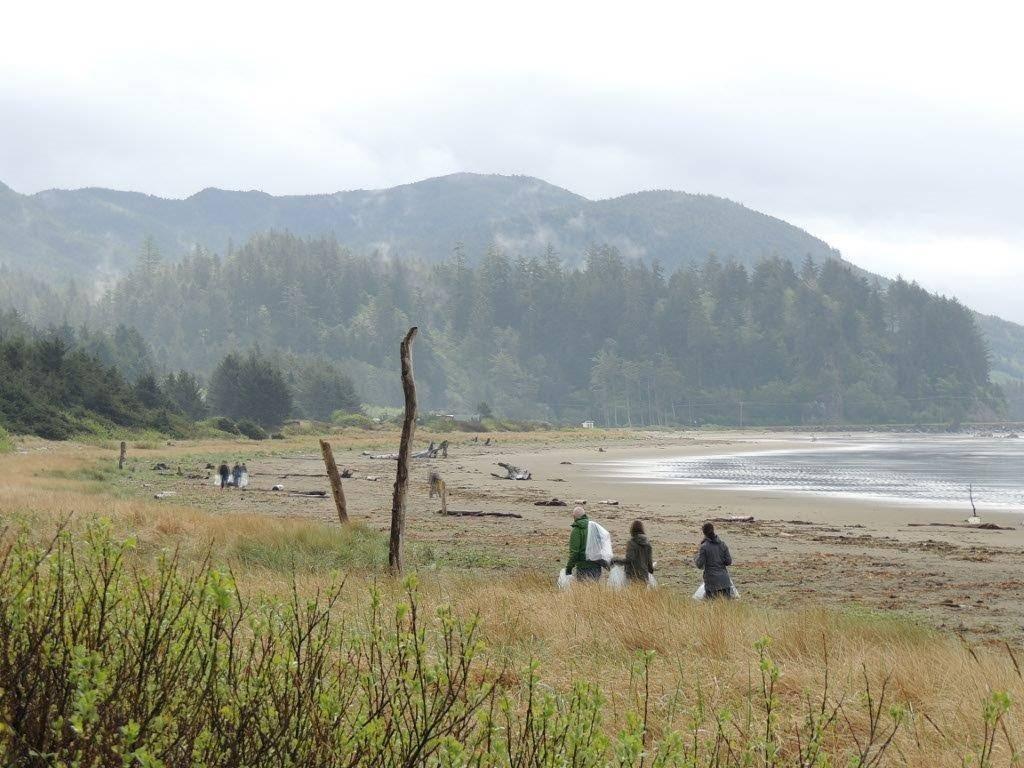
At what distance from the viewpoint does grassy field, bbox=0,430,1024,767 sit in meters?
3.43

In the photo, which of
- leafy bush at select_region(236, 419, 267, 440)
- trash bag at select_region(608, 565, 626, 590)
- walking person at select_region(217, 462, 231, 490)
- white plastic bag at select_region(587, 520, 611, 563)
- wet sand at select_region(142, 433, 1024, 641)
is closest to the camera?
trash bag at select_region(608, 565, 626, 590)

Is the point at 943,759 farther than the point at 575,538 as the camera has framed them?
No

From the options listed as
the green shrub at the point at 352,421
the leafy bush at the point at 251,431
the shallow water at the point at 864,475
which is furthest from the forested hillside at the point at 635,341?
the shallow water at the point at 864,475

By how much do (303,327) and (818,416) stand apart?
307 ft

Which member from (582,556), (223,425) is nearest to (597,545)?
(582,556)

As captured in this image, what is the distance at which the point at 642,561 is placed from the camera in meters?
13.0

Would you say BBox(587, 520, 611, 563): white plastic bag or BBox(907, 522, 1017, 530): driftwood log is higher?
BBox(587, 520, 611, 563): white plastic bag

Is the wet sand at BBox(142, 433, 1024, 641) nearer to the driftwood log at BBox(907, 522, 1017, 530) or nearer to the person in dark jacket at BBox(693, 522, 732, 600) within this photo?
the driftwood log at BBox(907, 522, 1017, 530)

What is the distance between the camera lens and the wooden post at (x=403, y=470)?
13.2m

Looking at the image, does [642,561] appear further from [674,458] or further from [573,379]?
[573,379]

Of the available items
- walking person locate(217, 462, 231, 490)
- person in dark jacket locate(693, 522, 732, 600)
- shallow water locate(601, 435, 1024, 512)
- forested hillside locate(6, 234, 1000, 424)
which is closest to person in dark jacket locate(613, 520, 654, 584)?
person in dark jacket locate(693, 522, 732, 600)

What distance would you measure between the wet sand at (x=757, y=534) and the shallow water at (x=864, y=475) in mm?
3219

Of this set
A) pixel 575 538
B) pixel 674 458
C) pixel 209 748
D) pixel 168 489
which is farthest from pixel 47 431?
pixel 209 748

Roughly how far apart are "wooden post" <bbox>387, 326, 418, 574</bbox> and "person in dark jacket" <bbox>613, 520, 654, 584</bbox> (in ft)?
9.81
